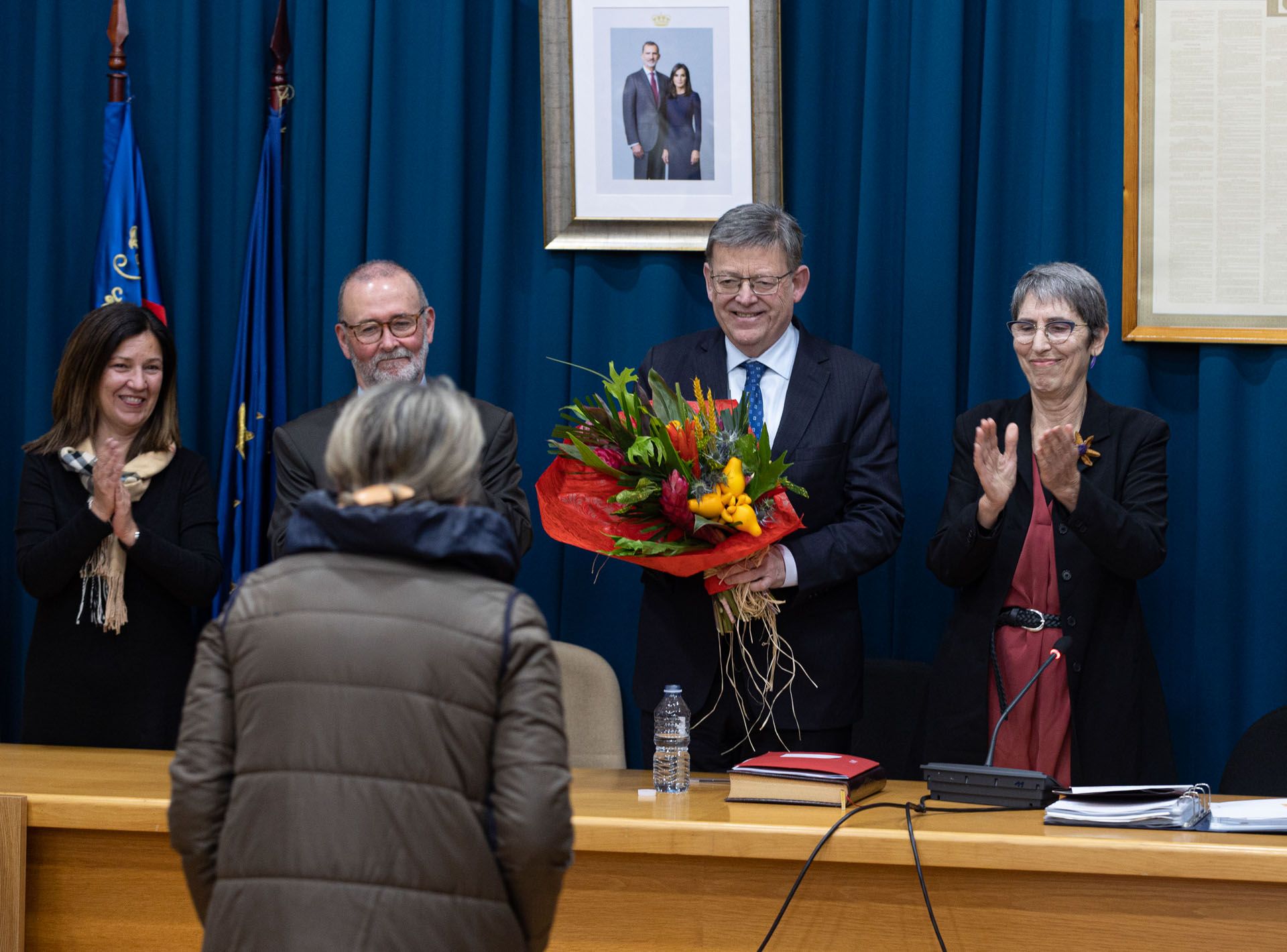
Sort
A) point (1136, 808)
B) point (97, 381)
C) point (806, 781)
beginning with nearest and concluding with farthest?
point (1136, 808) → point (806, 781) → point (97, 381)

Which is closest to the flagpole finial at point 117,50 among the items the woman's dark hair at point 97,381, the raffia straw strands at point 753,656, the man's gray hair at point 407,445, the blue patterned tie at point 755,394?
the woman's dark hair at point 97,381

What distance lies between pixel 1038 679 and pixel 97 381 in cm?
255

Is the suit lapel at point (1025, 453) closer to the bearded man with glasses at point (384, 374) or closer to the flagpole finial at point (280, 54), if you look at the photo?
the bearded man with glasses at point (384, 374)

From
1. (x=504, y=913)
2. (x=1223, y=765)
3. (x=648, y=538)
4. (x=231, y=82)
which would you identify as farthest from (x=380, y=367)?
(x=1223, y=765)

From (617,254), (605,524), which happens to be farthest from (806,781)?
(617,254)

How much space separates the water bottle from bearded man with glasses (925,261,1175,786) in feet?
2.54

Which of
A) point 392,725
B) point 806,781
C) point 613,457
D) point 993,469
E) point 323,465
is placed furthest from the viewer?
point 323,465

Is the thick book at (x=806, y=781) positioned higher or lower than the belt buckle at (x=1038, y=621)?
lower

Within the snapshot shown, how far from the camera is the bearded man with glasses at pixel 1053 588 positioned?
3088 millimetres

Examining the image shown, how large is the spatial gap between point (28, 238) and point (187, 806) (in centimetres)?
319

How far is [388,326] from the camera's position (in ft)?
10.9

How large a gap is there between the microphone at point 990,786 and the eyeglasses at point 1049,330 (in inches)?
38.3

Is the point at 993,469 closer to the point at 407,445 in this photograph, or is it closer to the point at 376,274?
the point at 376,274

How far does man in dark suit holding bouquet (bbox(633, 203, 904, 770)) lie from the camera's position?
3.11 meters
